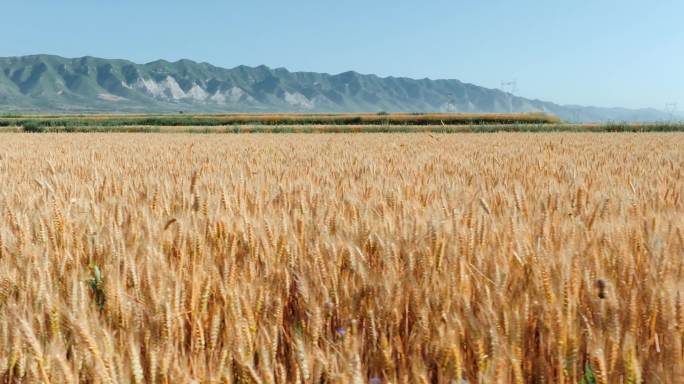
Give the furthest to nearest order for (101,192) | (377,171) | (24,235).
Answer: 1. (377,171)
2. (101,192)
3. (24,235)

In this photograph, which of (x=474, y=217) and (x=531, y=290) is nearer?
(x=531, y=290)

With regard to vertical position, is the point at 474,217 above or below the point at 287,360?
above

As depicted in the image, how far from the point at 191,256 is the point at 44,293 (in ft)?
2.56

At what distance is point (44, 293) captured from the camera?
138cm

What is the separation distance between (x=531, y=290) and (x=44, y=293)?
1251mm

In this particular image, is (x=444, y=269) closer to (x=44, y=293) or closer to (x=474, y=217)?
(x=474, y=217)

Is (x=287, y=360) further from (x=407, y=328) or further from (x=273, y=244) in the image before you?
(x=273, y=244)

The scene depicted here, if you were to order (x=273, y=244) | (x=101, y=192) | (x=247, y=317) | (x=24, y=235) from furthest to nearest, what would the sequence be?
1. (x=101, y=192)
2. (x=24, y=235)
3. (x=273, y=244)
4. (x=247, y=317)

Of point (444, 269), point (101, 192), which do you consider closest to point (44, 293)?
point (444, 269)

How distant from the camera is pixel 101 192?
407 centimetres

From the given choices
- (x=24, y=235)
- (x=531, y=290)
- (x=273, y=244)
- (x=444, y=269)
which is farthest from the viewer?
(x=24, y=235)

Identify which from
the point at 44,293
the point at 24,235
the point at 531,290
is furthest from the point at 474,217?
the point at 24,235

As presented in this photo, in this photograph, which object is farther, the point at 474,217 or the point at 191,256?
the point at 474,217

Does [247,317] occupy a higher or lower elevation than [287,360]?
higher
